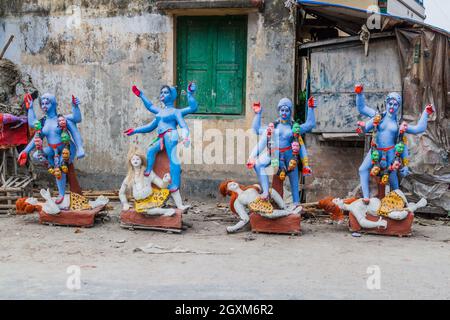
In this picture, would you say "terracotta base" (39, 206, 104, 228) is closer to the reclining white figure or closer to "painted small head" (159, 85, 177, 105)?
"painted small head" (159, 85, 177, 105)

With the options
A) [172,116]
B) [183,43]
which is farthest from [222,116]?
[172,116]

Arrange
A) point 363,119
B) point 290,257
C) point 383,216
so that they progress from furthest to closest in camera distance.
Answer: point 363,119
point 383,216
point 290,257

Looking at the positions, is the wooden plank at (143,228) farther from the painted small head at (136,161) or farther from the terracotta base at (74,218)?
the painted small head at (136,161)

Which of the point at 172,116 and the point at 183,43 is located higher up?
the point at 183,43

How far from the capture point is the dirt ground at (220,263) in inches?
207

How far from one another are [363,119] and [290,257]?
130 inches

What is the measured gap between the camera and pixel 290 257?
6574 millimetres

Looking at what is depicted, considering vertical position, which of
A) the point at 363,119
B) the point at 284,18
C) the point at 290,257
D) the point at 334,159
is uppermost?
the point at 284,18

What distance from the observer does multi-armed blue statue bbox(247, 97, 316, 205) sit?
24.7 ft

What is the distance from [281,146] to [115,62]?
3881mm

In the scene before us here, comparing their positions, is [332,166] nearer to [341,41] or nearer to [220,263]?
[341,41]

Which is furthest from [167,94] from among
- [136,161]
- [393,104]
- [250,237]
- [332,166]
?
[332,166]

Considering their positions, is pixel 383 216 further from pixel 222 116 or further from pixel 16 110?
pixel 16 110

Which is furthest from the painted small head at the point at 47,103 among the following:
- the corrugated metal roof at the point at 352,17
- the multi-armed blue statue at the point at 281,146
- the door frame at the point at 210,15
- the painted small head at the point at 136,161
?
the corrugated metal roof at the point at 352,17
